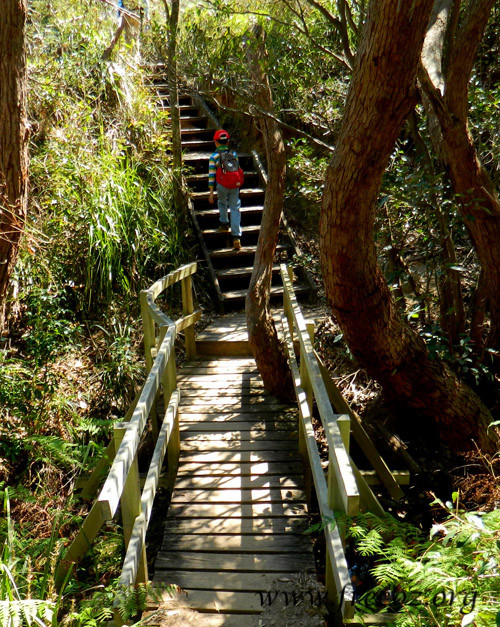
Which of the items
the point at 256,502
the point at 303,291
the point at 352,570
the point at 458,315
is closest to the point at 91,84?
the point at 303,291

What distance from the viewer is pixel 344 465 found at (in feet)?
9.50

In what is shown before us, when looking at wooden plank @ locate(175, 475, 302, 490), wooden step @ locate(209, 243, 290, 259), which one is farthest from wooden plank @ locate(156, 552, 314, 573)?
wooden step @ locate(209, 243, 290, 259)

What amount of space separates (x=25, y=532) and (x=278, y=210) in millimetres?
4013

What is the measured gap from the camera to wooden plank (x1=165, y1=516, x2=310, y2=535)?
4344 millimetres

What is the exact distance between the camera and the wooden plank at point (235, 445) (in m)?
5.50

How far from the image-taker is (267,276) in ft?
22.4

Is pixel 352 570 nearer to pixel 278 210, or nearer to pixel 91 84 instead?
pixel 278 210

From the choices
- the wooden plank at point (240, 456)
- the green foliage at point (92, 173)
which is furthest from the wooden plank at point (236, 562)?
the green foliage at point (92, 173)

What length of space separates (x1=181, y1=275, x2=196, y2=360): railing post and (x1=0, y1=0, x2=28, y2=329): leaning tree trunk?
2644 millimetres

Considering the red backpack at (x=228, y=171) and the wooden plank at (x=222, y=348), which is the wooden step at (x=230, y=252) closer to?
the red backpack at (x=228, y=171)

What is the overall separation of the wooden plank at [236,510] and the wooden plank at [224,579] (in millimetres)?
641

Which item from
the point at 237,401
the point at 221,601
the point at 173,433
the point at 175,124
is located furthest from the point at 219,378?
the point at 175,124

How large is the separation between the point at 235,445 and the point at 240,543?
1.42 metres

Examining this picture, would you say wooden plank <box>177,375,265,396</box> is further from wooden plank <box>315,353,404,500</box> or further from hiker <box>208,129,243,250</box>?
hiker <box>208,129,243,250</box>
